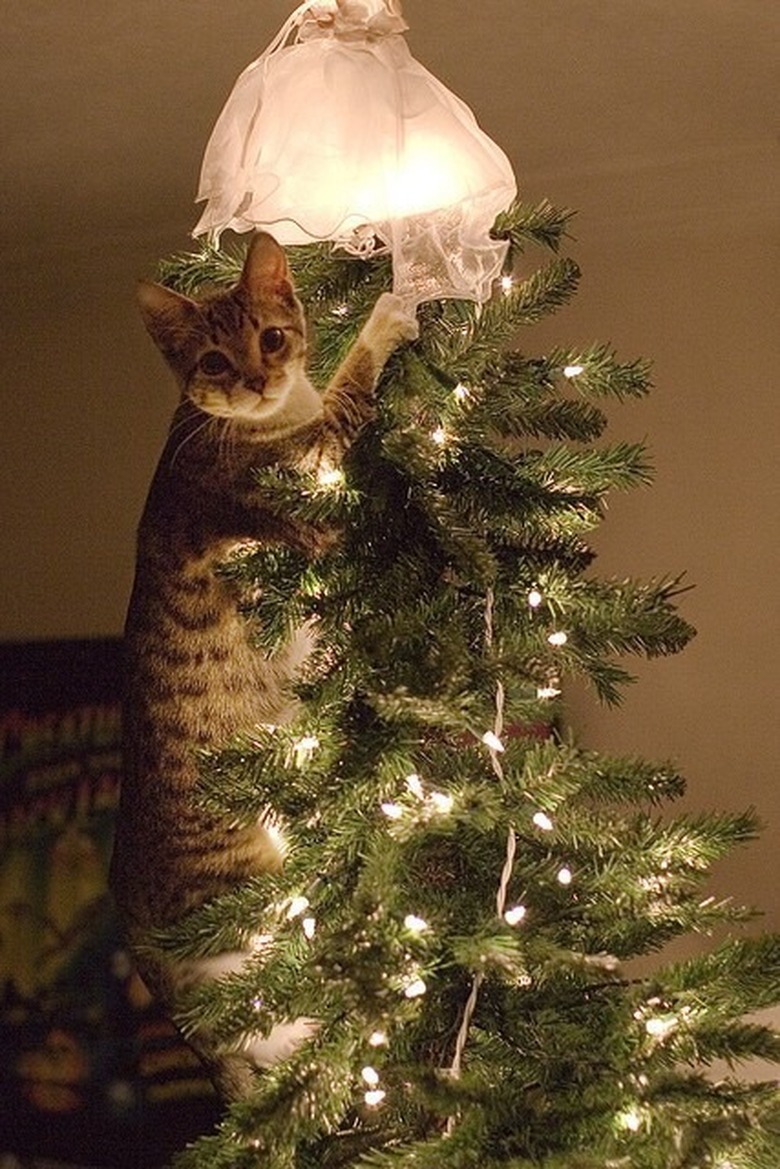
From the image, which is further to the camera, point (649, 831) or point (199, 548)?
point (199, 548)

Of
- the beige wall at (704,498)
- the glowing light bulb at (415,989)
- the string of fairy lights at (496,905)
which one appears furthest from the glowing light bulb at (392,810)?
the beige wall at (704,498)

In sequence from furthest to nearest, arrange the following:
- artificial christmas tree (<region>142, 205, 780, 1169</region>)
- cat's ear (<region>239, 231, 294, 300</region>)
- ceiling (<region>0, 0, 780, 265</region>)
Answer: ceiling (<region>0, 0, 780, 265</region>)
cat's ear (<region>239, 231, 294, 300</region>)
artificial christmas tree (<region>142, 205, 780, 1169</region>)

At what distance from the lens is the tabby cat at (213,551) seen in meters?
1.13

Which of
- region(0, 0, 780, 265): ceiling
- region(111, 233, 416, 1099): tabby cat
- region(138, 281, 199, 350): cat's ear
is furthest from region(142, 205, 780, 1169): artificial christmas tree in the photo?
region(0, 0, 780, 265): ceiling

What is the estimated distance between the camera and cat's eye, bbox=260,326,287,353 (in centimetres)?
113

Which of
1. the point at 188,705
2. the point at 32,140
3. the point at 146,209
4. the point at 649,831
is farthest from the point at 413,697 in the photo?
the point at 146,209

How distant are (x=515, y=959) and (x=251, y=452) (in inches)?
19.1

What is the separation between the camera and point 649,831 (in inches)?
39.7

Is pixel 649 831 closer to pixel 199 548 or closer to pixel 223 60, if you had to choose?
pixel 199 548

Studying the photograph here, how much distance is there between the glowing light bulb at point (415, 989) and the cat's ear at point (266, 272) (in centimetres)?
54

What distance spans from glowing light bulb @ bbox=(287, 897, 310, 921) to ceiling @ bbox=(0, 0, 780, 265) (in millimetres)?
1093

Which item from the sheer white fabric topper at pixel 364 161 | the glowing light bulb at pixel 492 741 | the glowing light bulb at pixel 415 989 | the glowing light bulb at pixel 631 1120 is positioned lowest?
the glowing light bulb at pixel 631 1120

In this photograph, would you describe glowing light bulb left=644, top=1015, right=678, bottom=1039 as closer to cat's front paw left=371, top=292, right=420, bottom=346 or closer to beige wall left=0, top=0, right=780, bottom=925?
cat's front paw left=371, top=292, right=420, bottom=346

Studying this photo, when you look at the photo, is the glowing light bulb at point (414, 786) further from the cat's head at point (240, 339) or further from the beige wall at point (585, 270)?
the beige wall at point (585, 270)
